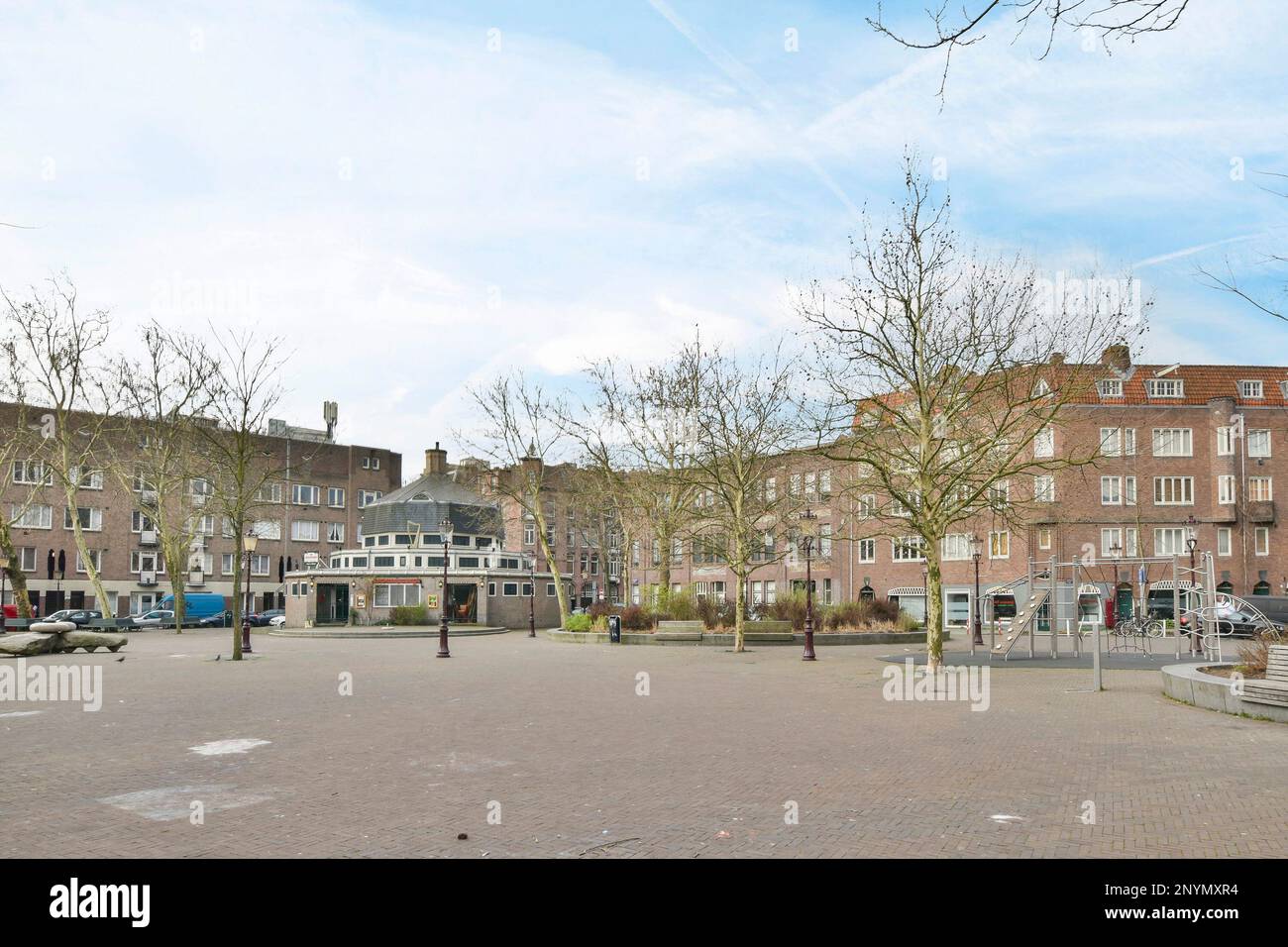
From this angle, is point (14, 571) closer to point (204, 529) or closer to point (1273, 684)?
point (1273, 684)

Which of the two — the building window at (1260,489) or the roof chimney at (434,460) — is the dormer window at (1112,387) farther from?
the roof chimney at (434,460)

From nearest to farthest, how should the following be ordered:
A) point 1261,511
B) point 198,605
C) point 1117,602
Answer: point 1117,602 → point 1261,511 → point 198,605

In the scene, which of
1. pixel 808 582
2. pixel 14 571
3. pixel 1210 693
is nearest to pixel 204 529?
pixel 14 571

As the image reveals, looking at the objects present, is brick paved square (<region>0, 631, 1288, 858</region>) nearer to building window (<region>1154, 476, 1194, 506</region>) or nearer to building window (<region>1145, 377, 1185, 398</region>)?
building window (<region>1154, 476, 1194, 506</region>)

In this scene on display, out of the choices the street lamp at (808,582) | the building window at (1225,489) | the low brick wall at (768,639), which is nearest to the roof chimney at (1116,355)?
the street lamp at (808,582)

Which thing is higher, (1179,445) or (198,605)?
(1179,445)

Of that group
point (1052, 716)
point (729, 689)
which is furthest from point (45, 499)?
point (1052, 716)

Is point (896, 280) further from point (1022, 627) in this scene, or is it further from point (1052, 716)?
point (1052, 716)

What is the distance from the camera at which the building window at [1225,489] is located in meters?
60.3

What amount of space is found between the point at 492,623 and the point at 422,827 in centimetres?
5311

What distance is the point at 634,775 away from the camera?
10328 mm

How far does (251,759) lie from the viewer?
11258 millimetres

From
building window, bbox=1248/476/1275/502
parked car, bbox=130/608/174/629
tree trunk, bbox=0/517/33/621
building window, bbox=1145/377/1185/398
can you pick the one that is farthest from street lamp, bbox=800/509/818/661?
parked car, bbox=130/608/174/629

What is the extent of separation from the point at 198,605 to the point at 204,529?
570 inches
